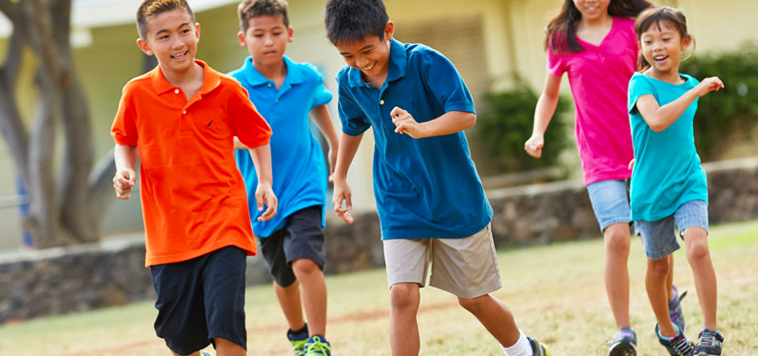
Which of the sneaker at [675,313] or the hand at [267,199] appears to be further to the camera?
the sneaker at [675,313]

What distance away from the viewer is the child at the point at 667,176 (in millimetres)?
4133

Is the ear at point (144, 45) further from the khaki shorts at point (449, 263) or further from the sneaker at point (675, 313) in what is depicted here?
the sneaker at point (675, 313)

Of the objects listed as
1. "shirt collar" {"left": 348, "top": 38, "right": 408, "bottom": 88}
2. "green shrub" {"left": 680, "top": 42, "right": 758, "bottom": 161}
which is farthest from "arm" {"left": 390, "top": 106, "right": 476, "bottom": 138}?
"green shrub" {"left": 680, "top": 42, "right": 758, "bottom": 161}

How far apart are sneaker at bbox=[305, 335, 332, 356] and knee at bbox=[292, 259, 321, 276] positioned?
332 millimetres

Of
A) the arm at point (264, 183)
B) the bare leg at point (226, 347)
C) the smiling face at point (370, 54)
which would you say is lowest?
the bare leg at point (226, 347)

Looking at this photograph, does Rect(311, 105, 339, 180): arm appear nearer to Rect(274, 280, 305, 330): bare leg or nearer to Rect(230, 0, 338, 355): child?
Rect(230, 0, 338, 355): child

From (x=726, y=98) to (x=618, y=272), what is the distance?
11.5 metres

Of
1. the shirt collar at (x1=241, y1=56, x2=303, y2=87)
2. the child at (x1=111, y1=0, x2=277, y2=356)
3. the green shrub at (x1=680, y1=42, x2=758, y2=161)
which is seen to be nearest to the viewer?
the child at (x1=111, y1=0, x2=277, y2=356)

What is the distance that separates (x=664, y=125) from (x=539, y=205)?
7.88 meters

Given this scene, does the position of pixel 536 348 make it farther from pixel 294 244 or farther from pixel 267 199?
pixel 294 244

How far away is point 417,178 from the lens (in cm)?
384

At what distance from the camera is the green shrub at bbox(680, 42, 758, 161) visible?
15.2 m

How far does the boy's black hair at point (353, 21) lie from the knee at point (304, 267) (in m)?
1.71

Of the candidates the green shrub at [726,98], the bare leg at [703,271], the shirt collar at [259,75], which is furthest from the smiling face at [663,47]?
the green shrub at [726,98]
